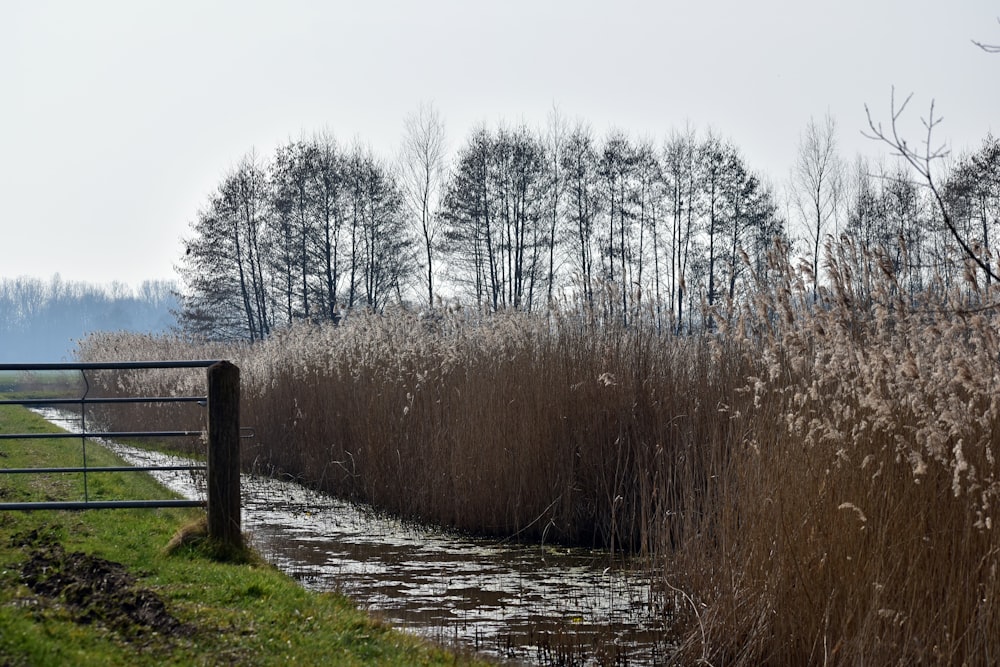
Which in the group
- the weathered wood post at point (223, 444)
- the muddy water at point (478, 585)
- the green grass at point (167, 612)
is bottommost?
the muddy water at point (478, 585)

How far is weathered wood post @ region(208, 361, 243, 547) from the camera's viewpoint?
24.5 feet

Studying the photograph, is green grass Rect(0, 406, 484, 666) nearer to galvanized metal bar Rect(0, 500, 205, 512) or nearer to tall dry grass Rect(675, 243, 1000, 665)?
A: galvanized metal bar Rect(0, 500, 205, 512)

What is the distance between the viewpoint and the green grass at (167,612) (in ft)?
16.5

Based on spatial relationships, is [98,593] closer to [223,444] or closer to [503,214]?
[223,444]

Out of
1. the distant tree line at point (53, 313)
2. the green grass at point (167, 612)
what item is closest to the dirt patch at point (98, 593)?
the green grass at point (167, 612)

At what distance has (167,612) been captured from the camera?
575cm

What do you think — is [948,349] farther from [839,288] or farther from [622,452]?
[622,452]

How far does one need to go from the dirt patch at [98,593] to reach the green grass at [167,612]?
12 millimetres

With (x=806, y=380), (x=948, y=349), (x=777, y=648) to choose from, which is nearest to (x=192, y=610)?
(x=777, y=648)

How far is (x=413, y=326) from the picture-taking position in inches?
533

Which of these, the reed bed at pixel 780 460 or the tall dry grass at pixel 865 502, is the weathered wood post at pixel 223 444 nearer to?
Answer: the reed bed at pixel 780 460

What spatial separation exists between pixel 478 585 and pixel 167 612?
2906mm

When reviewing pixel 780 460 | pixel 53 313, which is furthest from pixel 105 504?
pixel 53 313

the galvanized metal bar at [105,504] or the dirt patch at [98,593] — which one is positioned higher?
the galvanized metal bar at [105,504]
